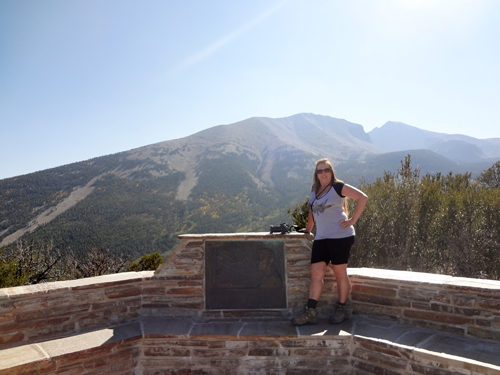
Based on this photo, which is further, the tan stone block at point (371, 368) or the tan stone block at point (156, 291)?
the tan stone block at point (156, 291)

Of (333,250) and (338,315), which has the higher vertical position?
(333,250)

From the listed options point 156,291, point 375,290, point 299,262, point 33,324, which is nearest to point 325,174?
point 299,262

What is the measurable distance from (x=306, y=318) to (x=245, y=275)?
0.68 m

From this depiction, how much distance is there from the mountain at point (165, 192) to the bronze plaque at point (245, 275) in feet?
99.1

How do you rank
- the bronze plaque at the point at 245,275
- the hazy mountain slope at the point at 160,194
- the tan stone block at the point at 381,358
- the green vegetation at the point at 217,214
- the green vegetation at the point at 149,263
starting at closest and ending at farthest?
the tan stone block at the point at 381,358 < the bronze plaque at the point at 245,275 < the green vegetation at the point at 217,214 < the green vegetation at the point at 149,263 < the hazy mountain slope at the point at 160,194

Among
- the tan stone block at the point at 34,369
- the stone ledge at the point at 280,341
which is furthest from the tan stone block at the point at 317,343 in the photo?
the tan stone block at the point at 34,369

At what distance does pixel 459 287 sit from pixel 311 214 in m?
1.34

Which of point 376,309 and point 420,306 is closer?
point 420,306

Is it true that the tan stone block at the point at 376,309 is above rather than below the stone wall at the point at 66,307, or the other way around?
below

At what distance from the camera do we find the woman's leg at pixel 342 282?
288cm

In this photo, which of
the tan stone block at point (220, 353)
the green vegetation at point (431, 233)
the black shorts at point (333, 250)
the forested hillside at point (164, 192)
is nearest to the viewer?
the tan stone block at point (220, 353)

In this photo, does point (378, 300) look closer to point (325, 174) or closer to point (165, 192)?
point (325, 174)

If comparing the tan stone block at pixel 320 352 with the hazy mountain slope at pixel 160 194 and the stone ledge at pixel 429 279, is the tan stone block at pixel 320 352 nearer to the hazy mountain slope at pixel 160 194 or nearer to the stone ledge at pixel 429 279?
the stone ledge at pixel 429 279

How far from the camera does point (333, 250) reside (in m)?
2.82
